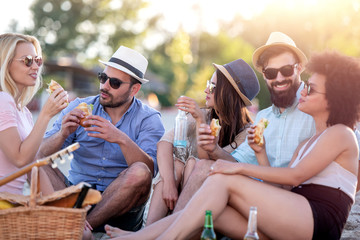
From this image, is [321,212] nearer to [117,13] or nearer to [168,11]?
[117,13]

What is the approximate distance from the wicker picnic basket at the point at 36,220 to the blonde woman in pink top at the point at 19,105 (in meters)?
0.88

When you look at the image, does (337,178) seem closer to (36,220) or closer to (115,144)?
(36,220)

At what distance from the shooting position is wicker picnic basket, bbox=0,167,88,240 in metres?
3.85

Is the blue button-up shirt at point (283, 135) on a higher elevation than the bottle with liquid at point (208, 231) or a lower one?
higher

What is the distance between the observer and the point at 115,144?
6156 mm

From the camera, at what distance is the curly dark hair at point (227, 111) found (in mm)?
5914

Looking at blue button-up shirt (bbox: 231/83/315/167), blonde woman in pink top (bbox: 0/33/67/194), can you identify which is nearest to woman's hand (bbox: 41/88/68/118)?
blonde woman in pink top (bbox: 0/33/67/194)

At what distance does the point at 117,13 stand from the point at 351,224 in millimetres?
47270

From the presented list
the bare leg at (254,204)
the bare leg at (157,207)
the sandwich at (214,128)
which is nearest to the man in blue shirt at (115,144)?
the bare leg at (157,207)

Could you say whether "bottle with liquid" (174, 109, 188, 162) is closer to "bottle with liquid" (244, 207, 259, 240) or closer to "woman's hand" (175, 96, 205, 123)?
"woman's hand" (175, 96, 205, 123)

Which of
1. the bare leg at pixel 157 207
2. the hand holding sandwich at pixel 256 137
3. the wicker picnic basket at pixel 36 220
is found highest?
the hand holding sandwich at pixel 256 137

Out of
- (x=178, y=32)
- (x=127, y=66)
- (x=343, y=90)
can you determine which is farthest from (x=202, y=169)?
(x=178, y=32)

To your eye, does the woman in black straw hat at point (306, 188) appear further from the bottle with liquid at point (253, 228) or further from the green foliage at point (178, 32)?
the green foliage at point (178, 32)

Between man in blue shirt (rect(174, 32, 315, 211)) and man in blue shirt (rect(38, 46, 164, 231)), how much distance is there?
64 centimetres
